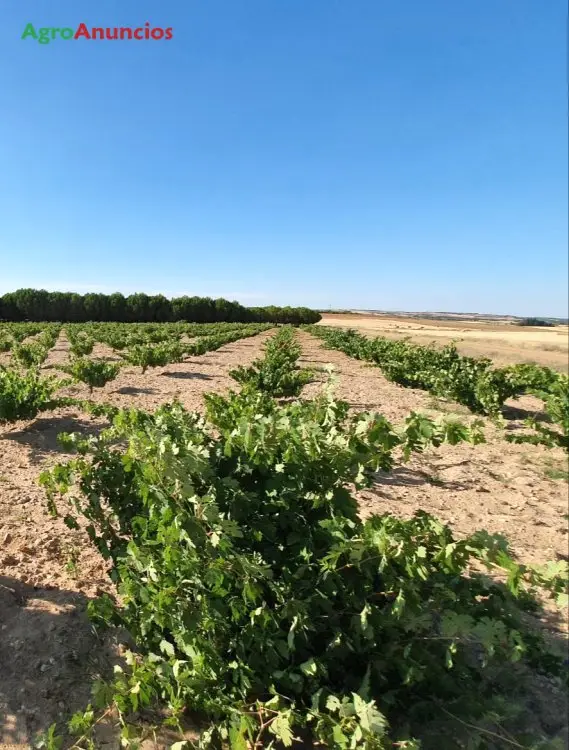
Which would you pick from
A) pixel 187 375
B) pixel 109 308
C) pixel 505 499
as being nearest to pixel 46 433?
pixel 505 499

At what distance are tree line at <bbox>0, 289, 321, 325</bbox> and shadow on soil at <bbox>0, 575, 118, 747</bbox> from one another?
6652cm

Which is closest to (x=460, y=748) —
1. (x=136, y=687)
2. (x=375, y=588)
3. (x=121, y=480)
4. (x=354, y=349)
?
(x=375, y=588)

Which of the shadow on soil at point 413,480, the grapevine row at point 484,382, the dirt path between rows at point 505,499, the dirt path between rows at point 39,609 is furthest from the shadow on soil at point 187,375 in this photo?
the shadow on soil at point 413,480

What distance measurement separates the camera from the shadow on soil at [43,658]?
2.18 meters

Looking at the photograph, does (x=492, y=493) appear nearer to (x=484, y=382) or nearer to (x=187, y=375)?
(x=484, y=382)

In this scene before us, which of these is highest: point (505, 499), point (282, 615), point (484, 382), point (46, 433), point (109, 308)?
point (109, 308)

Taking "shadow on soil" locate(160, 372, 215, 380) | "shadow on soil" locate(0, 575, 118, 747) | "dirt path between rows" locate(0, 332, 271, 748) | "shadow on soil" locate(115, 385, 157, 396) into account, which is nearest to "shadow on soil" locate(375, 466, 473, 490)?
"dirt path between rows" locate(0, 332, 271, 748)

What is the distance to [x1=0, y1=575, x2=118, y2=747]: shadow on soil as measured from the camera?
7.16ft

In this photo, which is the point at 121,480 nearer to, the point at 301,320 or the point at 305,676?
the point at 305,676

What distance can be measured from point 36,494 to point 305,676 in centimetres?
364

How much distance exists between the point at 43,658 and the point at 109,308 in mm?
69757

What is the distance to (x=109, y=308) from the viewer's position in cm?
6688

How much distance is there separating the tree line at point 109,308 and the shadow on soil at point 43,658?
→ 66523 millimetres

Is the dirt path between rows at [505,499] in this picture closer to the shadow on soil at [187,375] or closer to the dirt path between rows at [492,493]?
the dirt path between rows at [492,493]
